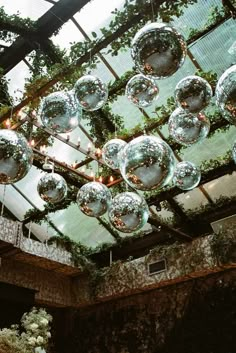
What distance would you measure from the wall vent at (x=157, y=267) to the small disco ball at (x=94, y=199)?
4.02m

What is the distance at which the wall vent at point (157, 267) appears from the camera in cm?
673

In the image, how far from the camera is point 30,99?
3.86 meters

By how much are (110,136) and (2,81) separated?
1.58 m

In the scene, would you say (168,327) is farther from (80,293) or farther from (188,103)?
(188,103)

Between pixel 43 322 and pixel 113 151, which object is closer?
pixel 113 151

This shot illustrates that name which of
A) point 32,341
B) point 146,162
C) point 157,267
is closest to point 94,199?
point 146,162

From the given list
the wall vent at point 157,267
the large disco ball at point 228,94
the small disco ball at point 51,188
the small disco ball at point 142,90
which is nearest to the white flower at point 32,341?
the small disco ball at point 51,188

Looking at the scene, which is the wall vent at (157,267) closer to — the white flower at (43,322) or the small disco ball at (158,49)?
the white flower at (43,322)

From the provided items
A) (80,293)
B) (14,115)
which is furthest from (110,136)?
(80,293)

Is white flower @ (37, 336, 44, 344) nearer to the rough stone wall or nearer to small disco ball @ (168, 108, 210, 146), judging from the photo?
the rough stone wall

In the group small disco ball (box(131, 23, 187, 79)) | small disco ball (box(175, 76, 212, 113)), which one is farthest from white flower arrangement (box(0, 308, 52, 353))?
small disco ball (box(131, 23, 187, 79))

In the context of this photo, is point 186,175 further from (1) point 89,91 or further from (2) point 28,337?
(2) point 28,337

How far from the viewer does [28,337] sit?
15.7ft

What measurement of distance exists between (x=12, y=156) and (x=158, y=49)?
85 centimetres
